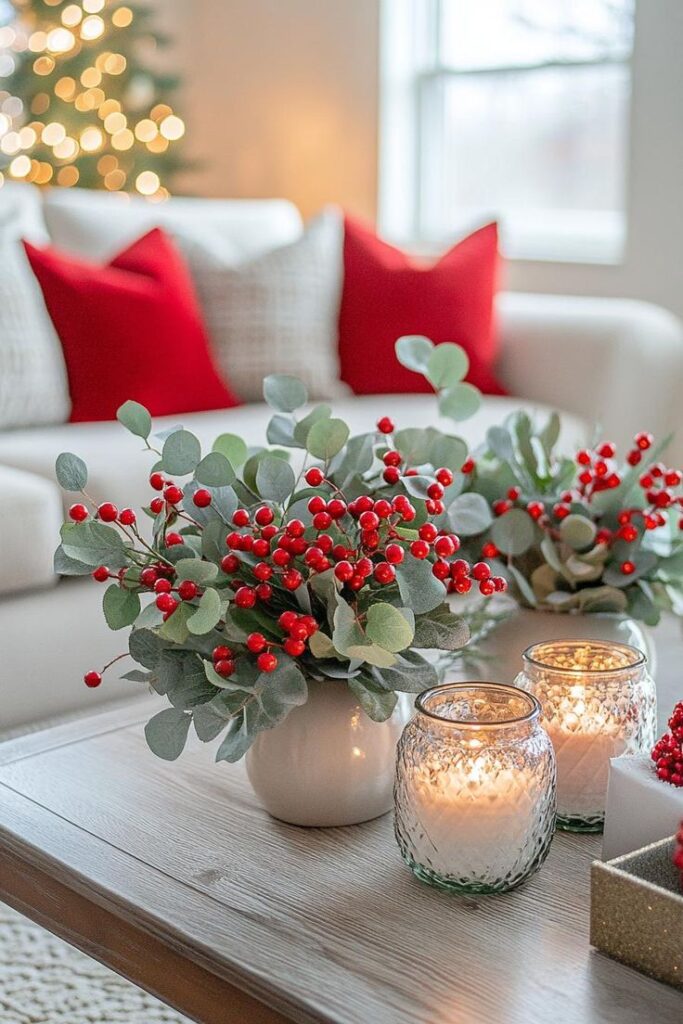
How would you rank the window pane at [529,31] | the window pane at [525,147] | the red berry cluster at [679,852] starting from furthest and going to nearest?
1. the window pane at [525,147]
2. the window pane at [529,31]
3. the red berry cluster at [679,852]

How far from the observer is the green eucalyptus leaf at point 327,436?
1083mm

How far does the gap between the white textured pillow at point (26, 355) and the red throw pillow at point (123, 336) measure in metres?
0.02

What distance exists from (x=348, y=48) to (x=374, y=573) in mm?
3642

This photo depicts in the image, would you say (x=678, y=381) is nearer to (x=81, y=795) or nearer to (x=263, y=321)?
(x=263, y=321)

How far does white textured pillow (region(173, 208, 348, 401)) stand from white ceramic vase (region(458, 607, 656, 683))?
5.17 feet

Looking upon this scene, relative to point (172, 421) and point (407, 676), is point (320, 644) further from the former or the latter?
point (172, 421)

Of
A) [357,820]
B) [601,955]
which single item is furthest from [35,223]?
[601,955]

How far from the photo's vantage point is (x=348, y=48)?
4.27 metres

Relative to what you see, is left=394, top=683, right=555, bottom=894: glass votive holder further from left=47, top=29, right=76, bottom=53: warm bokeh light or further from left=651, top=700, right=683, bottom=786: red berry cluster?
left=47, top=29, right=76, bottom=53: warm bokeh light

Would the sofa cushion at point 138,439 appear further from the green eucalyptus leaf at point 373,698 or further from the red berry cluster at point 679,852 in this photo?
the red berry cluster at point 679,852

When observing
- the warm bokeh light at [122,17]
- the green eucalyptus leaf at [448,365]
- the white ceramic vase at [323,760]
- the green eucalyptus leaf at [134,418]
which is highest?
the warm bokeh light at [122,17]

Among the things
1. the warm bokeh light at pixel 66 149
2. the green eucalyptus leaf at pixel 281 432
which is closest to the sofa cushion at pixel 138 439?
the green eucalyptus leaf at pixel 281 432

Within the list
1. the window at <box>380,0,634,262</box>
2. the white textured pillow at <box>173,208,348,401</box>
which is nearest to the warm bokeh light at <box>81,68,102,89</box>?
the window at <box>380,0,634,262</box>

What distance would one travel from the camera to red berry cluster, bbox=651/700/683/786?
0.93m
